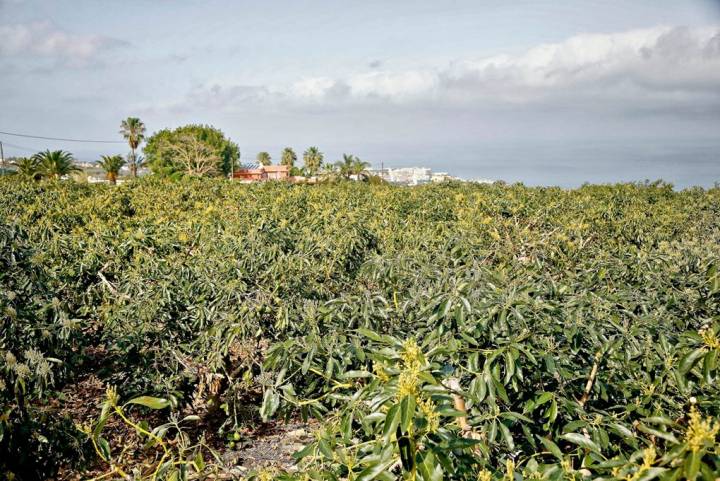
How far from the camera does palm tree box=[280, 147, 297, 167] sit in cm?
7131

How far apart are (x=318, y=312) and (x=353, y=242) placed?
1645 mm

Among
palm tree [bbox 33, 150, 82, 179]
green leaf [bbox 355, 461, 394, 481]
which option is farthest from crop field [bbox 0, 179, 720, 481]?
palm tree [bbox 33, 150, 82, 179]

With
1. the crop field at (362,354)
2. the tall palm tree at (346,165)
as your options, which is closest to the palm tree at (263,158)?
the tall palm tree at (346,165)

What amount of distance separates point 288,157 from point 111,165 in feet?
91.4

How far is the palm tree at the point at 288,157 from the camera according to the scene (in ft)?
234

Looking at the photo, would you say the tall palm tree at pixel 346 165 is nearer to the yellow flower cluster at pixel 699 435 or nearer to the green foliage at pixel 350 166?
the green foliage at pixel 350 166

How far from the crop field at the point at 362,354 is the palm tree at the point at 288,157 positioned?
66621mm

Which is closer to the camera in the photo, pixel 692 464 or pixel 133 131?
pixel 692 464


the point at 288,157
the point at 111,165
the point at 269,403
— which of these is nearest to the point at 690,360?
the point at 269,403

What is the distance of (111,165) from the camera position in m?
47.0

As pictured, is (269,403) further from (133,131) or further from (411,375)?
(133,131)

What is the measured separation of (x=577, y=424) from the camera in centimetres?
182

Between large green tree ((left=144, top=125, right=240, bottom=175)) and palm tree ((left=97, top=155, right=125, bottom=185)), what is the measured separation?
386 centimetres

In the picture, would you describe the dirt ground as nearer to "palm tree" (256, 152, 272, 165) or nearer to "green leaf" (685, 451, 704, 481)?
"green leaf" (685, 451, 704, 481)
